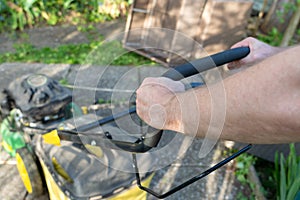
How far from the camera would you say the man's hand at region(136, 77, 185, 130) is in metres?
0.77

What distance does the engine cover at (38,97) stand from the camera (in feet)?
5.58

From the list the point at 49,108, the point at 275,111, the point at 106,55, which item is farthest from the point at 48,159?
the point at 275,111

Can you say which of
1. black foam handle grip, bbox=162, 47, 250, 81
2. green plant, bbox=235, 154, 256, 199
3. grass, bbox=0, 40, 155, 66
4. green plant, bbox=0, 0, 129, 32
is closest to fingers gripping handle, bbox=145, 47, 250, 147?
black foam handle grip, bbox=162, 47, 250, 81

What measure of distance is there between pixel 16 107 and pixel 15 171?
0.60 metres

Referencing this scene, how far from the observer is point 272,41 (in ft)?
12.9

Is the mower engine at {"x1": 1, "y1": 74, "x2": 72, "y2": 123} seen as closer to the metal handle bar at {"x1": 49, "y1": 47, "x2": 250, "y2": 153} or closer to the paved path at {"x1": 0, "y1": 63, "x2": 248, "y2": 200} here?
the paved path at {"x1": 0, "y1": 63, "x2": 248, "y2": 200}

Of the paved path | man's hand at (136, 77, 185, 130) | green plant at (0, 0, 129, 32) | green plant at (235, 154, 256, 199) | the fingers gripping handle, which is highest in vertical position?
the fingers gripping handle

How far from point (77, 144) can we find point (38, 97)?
1.72 feet

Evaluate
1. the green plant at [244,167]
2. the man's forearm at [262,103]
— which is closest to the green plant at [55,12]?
the green plant at [244,167]

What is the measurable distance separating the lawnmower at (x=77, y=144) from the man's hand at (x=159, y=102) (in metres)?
0.05

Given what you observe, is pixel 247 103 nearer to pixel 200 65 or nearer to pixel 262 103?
pixel 262 103

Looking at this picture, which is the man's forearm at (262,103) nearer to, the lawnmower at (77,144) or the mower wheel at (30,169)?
the lawnmower at (77,144)

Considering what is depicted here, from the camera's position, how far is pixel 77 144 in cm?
138

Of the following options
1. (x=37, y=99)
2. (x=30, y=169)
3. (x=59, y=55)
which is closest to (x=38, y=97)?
(x=37, y=99)
